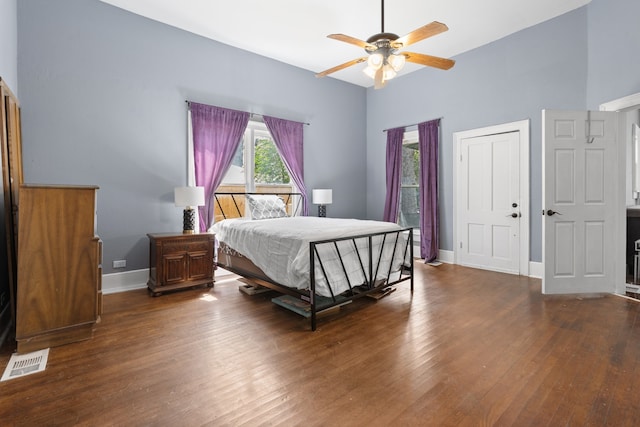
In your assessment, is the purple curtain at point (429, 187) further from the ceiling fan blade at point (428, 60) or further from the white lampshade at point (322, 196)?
the ceiling fan blade at point (428, 60)

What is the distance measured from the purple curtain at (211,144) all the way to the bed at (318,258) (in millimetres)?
665

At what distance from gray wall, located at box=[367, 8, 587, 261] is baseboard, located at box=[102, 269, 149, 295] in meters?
4.32

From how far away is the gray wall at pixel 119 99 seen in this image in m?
3.40

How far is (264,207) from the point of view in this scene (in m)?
4.56

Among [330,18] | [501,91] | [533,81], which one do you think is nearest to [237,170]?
[330,18]

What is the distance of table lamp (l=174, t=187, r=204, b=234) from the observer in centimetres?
387

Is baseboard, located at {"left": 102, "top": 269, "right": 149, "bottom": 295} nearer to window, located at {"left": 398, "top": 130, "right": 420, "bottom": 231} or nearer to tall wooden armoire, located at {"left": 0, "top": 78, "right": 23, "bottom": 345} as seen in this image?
tall wooden armoire, located at {"left": 0, "top": 78, "right": 23, "bottom": 345}

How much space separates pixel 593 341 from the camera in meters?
2.43

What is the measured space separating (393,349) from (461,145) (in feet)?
12.7

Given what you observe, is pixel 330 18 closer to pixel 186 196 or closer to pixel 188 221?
pixel 186 196

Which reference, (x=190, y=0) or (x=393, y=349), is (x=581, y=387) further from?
(x=190, y=0)

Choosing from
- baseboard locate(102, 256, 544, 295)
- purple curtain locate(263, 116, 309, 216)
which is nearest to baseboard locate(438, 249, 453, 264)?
baseboard locate(102, 256, 544, 295)

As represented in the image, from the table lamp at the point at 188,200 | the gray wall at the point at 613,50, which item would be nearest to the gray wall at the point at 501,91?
the gray wall at the point at 613,50

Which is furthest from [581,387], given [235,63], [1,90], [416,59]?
[235,63]
